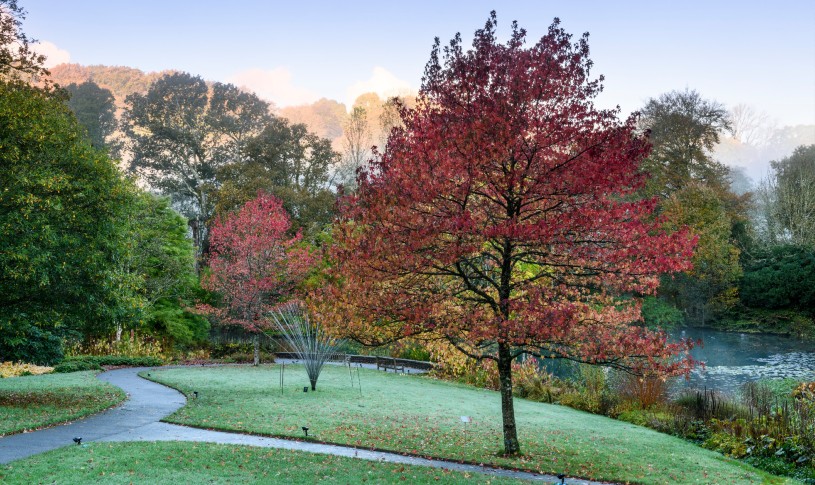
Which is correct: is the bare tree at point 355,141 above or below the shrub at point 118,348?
above

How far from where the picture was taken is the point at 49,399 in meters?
13.5

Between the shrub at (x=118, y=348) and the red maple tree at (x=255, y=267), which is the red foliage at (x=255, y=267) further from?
the shrub at (x=118, y=348)

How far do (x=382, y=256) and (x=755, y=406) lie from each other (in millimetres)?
11972

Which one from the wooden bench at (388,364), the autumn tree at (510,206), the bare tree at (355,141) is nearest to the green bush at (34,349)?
the wooden bench at (388,364)

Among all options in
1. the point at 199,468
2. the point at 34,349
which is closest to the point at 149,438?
the point at 199,468

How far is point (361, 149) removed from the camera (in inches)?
1916

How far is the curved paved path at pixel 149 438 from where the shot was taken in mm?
8880

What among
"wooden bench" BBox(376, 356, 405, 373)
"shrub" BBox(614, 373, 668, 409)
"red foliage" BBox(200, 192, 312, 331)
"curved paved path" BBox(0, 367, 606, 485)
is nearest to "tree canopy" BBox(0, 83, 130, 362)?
"curved paved path" BBox(0, 367, 606, 485)

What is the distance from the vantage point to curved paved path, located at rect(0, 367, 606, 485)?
29.1ft

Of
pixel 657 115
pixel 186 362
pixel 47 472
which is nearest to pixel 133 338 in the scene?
pixel 186 362

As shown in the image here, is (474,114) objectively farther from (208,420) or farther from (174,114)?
(174,114)

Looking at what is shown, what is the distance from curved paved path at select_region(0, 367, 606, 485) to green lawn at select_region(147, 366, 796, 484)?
1.06 feet

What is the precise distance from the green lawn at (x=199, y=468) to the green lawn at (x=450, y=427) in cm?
139

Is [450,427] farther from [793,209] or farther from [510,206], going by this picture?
[793,209]
